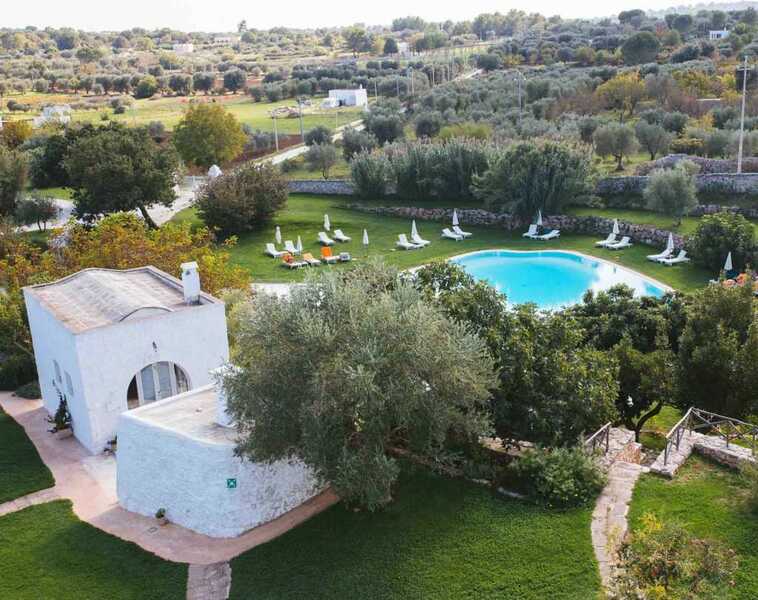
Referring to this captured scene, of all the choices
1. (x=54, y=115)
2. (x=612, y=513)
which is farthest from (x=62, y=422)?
(x=54, y=115)

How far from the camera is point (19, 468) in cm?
1745

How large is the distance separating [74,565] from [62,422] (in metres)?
5.95

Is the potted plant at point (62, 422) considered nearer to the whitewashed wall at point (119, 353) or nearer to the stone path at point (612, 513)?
→ the whitewashed wall at point (119, 353)

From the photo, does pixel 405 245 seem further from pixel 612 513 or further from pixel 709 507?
pixel 709 507

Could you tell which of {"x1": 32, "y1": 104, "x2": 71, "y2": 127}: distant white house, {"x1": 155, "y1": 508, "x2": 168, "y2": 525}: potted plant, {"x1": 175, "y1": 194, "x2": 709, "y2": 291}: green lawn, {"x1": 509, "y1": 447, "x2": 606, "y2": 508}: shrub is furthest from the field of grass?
{"x1": 509, "y1": 447, "x2": 606, "y2": 508}: shrub

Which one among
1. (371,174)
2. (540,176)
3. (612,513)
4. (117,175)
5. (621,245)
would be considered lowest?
(621,245)

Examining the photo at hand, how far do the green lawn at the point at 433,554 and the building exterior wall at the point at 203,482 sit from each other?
810 millimetres

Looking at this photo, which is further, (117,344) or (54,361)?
(54,361)

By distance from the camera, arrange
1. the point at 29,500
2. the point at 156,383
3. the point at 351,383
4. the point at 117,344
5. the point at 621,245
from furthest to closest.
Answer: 1. the point at 621,245
2. the point at 156,383
3. the point at 117,344
4. the point at 29,500
5. the point at 351,383

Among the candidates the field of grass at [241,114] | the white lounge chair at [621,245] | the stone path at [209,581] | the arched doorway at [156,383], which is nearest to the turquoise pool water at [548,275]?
the white lounge chair at [621,245]

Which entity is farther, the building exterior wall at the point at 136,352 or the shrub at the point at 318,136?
the shrub at the point at 318,136

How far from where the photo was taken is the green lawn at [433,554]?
1184 centimetres

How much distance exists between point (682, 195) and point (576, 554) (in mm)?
25141

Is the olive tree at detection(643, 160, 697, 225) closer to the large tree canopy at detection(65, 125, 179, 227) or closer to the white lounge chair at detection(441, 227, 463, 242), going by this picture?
the white lounge chair at detection(441, 227, 463, 242)
